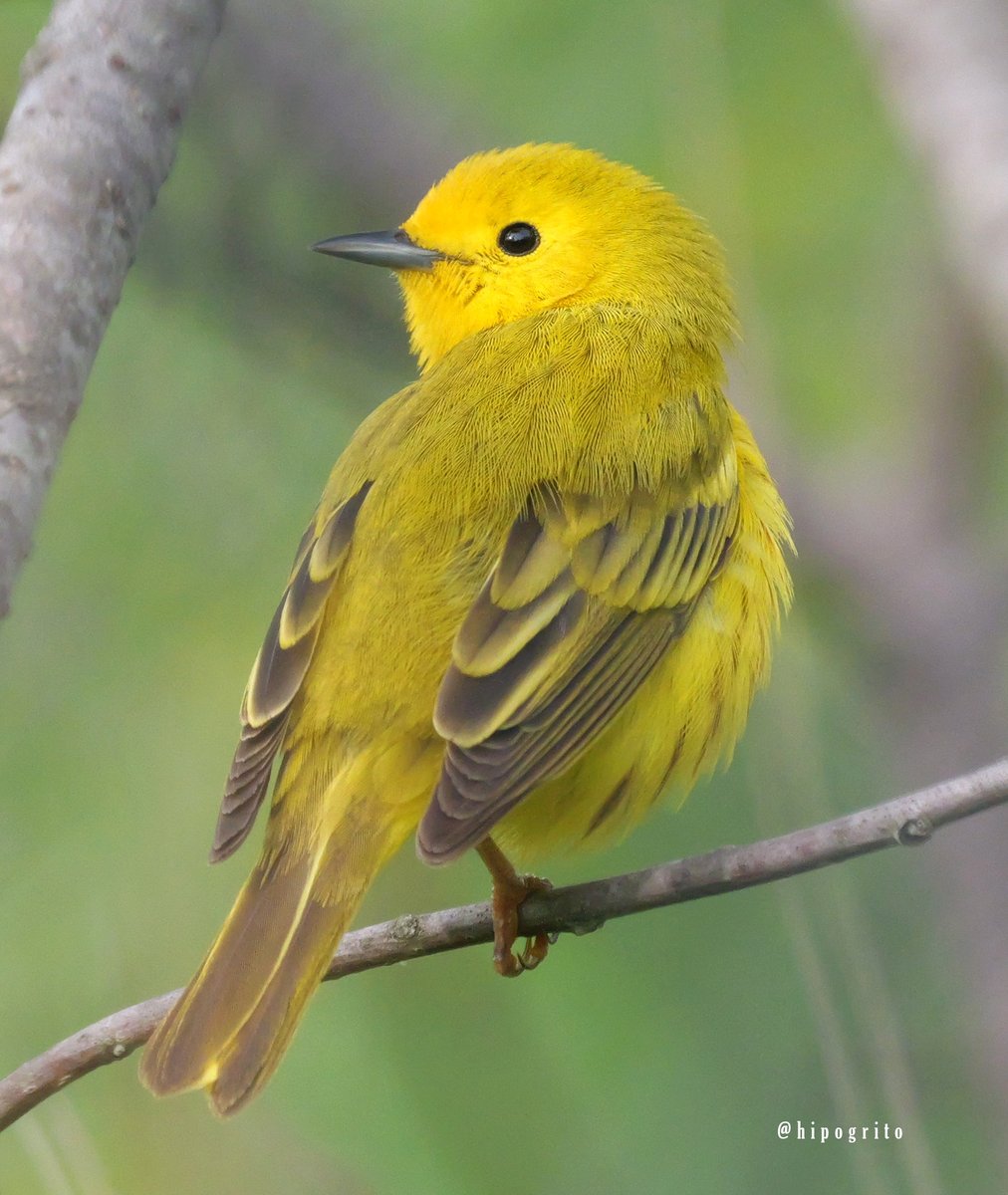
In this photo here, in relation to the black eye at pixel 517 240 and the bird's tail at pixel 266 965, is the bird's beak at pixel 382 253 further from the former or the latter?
the bird's tail at pixel 266 965

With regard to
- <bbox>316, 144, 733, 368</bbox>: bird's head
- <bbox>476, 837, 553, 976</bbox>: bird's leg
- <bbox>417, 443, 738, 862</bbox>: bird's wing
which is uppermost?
<bbox>316, 144, 733, 368</bbox>: bird's head

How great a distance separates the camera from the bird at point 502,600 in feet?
9.97

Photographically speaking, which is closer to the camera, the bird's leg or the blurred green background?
the bird's leg

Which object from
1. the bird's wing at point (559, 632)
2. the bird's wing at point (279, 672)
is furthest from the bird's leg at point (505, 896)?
the bird's wing at point (279, 672)

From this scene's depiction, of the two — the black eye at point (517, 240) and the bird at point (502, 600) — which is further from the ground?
the black eye at point (517, 240)

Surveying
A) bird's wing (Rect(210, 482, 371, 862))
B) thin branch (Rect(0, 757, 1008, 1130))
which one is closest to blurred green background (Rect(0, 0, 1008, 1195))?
thin branch (Rect(0, 757, 1008, 1130))

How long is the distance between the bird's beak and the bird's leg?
5.27 ft

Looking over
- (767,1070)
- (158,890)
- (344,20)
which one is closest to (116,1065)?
A: (158,890)

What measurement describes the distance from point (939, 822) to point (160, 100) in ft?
6.33

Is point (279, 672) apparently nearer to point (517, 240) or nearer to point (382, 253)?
point (382, 253)

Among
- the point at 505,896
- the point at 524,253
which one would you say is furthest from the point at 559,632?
the point at 524,253

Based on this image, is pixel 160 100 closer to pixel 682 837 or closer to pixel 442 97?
pixel 682 837

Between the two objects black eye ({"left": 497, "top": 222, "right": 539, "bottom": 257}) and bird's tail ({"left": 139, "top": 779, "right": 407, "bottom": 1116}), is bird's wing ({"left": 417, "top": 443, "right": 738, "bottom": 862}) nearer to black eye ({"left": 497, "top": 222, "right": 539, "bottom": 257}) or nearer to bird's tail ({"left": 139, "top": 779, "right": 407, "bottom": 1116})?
bird's tail ({"left": 139, "top": 779, "right": 407, "bottom": 1116})

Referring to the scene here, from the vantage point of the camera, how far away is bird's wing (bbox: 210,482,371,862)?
3268 millimetres
